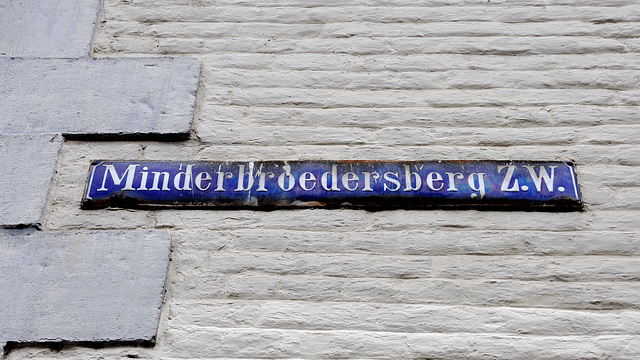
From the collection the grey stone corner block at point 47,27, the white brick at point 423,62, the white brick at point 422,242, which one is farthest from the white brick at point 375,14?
the white brick at point 422,242

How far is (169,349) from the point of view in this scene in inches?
81.2

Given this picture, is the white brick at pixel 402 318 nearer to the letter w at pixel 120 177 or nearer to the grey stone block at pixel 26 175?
the letter w at pixel 120 177

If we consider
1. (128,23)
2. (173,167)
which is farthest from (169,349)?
(128,23)

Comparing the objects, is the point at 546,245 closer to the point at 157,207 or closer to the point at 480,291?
the point at 480,291

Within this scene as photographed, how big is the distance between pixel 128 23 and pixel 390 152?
4.54 ft

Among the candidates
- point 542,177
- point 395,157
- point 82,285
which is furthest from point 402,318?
point 82,285

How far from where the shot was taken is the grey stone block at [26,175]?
2346 mm

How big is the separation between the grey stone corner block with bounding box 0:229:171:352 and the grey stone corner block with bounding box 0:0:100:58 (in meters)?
0.92

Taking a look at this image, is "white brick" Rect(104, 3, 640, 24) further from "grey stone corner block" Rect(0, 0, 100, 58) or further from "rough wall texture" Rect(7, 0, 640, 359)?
"grey stone corner block" Rect(0, 0, 100, 58)

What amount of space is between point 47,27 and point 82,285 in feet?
4.44

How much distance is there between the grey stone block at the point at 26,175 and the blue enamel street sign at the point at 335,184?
16 centimetres

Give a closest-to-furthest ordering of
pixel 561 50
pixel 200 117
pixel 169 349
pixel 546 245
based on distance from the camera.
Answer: pixel 169 349
pixel 546 245
pixel 200 117
pixel 561 50

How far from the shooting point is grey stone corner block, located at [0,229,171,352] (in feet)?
6.79

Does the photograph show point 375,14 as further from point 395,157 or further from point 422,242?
point 422,242
